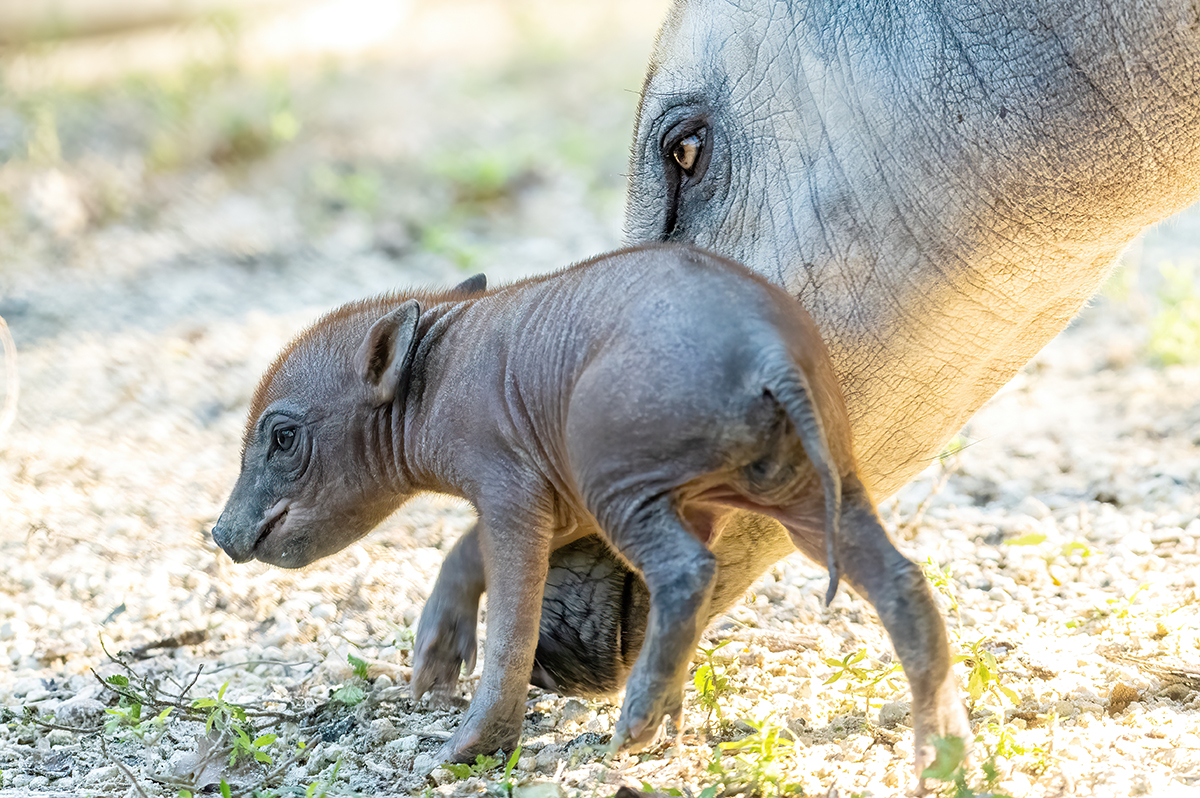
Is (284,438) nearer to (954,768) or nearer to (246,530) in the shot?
(246,530)

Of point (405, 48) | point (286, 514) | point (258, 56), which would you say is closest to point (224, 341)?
point (286, 514)

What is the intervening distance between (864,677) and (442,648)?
43.2 inches

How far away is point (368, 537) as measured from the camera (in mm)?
4859

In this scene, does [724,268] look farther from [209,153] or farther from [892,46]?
[209,153]

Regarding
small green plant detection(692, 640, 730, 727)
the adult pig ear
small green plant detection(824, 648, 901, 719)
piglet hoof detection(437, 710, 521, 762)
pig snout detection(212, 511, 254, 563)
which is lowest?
piglet hoof detection(437, 710, 521, 762)

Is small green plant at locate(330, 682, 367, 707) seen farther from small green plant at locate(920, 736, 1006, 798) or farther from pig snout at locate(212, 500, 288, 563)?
small green plant at locate(920, 736, 1006, 798)

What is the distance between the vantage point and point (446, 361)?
3.24m

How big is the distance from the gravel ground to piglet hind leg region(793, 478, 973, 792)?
228mm

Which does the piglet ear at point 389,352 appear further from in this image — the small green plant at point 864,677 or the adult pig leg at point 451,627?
the small green plant at point 864,677

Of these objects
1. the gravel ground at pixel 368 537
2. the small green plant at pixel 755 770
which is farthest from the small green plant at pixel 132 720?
the small green plant at pixel 755 770

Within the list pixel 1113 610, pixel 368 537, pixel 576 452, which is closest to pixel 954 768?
pixel 576 452

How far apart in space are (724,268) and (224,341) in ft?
15.2

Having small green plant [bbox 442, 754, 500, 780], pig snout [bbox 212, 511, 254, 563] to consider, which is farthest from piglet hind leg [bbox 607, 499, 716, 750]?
pig snout [bbox 212, 511, 254, 563]

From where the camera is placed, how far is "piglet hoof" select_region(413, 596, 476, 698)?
3350 mm
